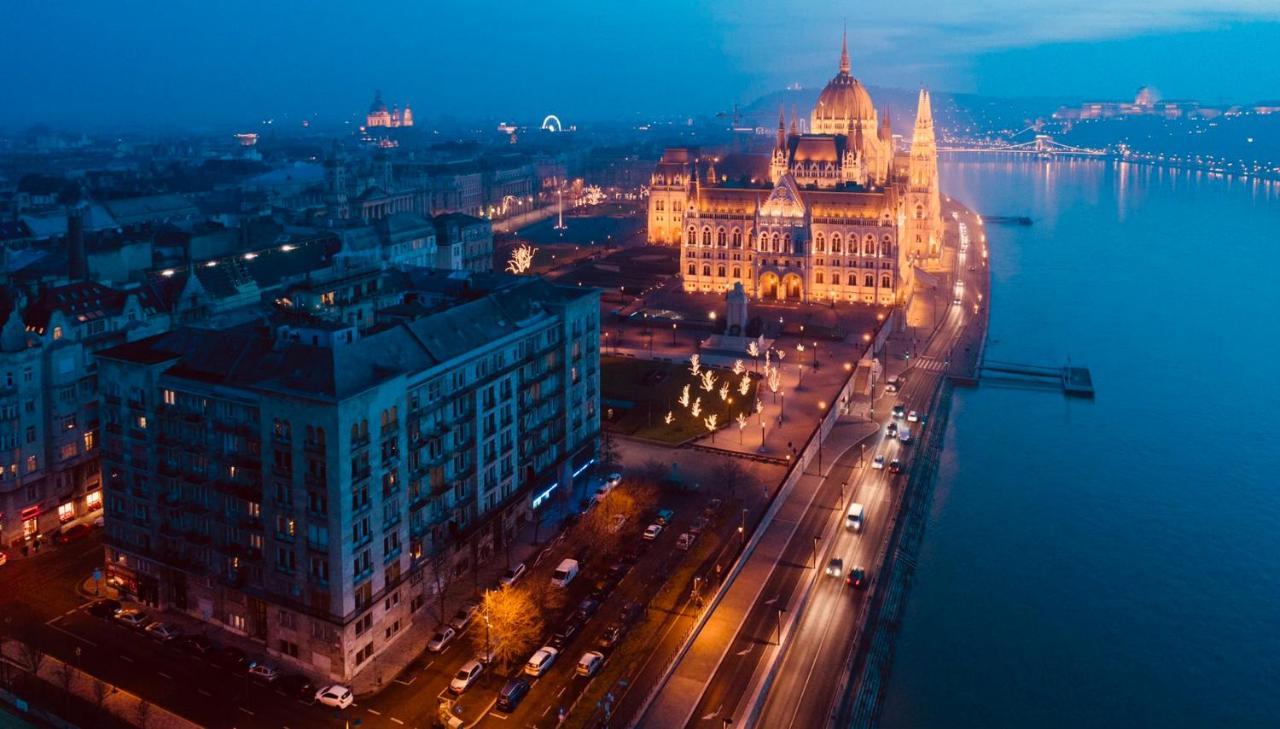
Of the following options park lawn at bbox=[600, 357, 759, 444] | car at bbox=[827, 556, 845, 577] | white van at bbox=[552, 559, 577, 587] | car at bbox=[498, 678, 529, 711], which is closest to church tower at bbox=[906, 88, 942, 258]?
park lawn at bbox=[600, 357, 759, 444]

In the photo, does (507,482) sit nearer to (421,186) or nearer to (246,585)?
(246,585)

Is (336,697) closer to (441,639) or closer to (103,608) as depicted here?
(441,639)

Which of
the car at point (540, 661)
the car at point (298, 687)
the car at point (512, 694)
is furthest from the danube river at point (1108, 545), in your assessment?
the car at point (298, 687)

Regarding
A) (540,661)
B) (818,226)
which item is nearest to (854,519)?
(540,661)

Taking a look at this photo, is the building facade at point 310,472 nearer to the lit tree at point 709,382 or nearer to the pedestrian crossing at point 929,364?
the lit tree at point 709,382

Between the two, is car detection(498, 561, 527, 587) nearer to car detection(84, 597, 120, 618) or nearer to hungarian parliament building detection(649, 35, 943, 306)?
car detection(84, 597, 120, 618)

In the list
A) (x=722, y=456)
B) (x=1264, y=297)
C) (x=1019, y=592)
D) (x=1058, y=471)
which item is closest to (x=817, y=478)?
(x=722, y=456)
